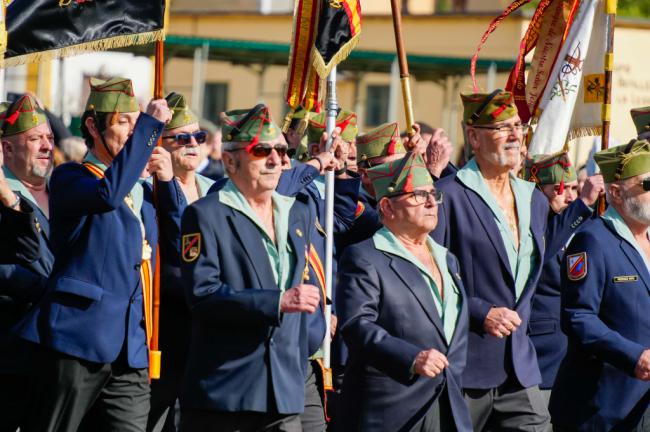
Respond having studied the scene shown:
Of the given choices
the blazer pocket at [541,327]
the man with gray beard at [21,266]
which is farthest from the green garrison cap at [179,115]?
the blazer pocket at [541,327]

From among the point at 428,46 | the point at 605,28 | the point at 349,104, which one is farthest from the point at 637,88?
the point at 605,28

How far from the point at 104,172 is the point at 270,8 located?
37357mm

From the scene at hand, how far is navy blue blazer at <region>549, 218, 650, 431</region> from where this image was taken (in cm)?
722

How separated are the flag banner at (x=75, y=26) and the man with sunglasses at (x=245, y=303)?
3.99ft

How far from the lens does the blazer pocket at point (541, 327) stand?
30.5 ft

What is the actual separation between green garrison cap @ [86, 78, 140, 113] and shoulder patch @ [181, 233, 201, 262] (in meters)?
0.99

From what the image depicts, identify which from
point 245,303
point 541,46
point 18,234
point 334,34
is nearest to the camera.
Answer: point 18,234

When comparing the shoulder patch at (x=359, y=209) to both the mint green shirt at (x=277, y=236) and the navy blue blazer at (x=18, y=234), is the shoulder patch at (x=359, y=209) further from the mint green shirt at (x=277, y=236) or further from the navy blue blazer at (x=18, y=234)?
the navy blue blazer at (x=18, y=234)

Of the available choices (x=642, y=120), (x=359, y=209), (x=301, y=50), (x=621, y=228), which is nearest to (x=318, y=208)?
(x=359, y=209)

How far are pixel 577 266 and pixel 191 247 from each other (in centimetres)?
212

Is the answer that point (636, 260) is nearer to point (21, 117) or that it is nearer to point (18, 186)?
point (18, 186)

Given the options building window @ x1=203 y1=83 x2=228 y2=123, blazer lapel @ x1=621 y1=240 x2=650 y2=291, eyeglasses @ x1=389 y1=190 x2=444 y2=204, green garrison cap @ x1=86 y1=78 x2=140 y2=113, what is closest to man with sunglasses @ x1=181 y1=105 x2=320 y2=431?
eyeglasses @ x1=389 y1=190 x2=444 y2=204

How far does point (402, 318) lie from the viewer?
659 cm

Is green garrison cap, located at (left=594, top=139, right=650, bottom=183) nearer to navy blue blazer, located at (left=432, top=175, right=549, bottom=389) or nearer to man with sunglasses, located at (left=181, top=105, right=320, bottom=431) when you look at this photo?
navy blue blazer, located at (left=432, top=175, right=549, bottom=389)
